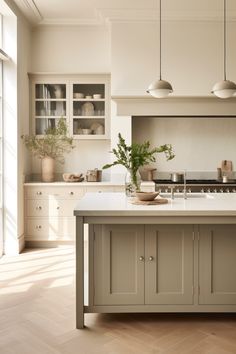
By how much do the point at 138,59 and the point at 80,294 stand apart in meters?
3.56

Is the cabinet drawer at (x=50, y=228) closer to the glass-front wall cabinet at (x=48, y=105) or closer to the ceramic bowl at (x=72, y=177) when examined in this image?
the ceramic bowl at (x=72, y=177)

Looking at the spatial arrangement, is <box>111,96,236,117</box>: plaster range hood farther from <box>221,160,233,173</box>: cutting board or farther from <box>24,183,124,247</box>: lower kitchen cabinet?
<box>24,183,124,247</box>: lower kitchen cabinet

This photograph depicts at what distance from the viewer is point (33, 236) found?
18.4 ft

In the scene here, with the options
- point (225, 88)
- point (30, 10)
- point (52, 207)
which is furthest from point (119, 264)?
point (30, 10)

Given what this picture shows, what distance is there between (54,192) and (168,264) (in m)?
2.82

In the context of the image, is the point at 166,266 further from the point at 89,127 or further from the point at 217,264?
the point at 89,127

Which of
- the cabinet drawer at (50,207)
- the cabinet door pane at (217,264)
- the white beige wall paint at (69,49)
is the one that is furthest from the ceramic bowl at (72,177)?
the cabinet door pane at (217,264)

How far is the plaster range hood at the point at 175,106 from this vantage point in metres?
5.52

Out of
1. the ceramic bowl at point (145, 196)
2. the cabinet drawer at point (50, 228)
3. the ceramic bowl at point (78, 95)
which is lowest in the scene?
the cabinet drawer at point (50, 228)

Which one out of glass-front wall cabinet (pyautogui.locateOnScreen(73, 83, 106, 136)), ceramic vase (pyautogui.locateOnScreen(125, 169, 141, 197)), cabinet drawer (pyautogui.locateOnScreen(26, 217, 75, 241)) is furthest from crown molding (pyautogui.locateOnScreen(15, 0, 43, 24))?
ceramic vase (pyautogui.locateOnScreen(125, 169, 141, 197))

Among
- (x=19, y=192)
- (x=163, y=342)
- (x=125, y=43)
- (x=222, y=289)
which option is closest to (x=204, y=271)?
(x=222, y=289)

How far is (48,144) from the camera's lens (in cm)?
591

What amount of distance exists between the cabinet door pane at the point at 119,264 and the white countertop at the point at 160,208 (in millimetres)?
174

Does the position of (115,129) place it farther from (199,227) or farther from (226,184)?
(199,227)
